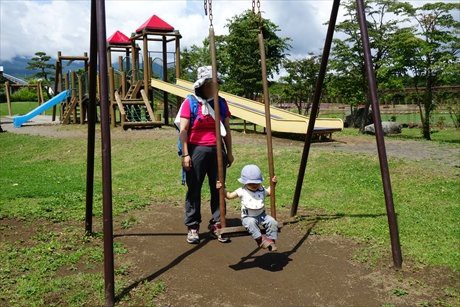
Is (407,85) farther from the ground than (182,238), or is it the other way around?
(407,85)

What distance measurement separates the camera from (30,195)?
7184 mm

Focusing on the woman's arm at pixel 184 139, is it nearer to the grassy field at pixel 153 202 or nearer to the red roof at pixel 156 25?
the grassy field at pixel 153 202

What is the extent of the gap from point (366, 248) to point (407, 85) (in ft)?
47.3

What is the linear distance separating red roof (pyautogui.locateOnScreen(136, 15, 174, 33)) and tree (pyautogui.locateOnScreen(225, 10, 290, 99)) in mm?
8756

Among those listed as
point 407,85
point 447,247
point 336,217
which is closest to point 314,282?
Result: point 447,247

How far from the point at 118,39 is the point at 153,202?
17876 millimetres

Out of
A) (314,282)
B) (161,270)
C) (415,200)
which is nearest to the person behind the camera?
(314,282)

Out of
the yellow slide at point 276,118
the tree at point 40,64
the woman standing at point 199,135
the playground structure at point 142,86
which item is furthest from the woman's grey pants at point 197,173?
the tree at point 40,64

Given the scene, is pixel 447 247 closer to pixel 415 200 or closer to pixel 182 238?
pixel 415 200

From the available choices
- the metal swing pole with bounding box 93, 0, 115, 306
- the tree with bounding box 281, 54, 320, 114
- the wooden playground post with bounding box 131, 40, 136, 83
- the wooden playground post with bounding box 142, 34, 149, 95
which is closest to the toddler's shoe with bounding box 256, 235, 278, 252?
the metal swing pole with bounding box 93, 0, 115, 306

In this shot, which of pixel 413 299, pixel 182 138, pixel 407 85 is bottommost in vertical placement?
pixel 413 299

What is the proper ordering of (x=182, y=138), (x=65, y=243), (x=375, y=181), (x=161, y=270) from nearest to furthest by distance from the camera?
1. (x=161, y=270)
2. (x=182, y=138)
3. (x=65, y=243)
4. (x=375, y=181)

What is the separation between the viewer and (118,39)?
2278 cm

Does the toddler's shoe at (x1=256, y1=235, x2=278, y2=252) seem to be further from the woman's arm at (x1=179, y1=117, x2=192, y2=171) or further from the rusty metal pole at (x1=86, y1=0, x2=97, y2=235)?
the rusty metal pole at (x1=86, y1=0, x2=97, y2=235)
